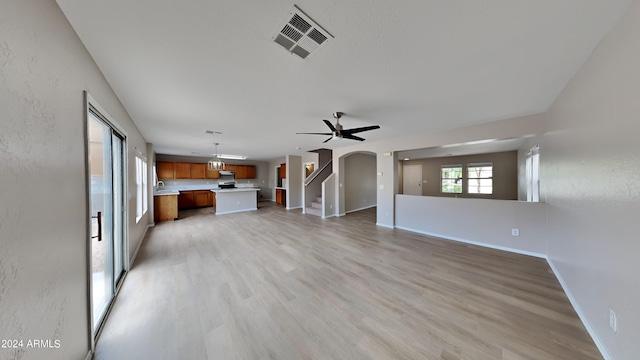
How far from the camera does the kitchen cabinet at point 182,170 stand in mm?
7984

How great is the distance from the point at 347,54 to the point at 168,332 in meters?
2.88

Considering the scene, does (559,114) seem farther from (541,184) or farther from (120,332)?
(120,332)

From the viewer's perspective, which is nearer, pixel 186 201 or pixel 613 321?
pixel 613 321

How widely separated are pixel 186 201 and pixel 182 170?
1359 mm

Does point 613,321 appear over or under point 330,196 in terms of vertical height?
under

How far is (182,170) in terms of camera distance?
8.12 meters

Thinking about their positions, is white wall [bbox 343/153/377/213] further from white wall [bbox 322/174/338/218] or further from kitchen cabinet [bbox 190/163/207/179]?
kitchen cabinet [bbox 190/163/207/179]

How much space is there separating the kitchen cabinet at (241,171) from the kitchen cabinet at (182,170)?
6.71 feet

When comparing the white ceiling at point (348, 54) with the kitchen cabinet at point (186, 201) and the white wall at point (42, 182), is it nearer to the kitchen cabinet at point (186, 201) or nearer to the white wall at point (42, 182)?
the white wall at point (42, 182)

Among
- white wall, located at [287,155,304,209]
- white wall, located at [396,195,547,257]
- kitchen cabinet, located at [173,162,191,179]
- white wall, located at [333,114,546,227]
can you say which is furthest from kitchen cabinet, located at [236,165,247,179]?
white wall, located at [396,195,547,257]

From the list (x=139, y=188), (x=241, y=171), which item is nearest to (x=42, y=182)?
(x=139, y=188)

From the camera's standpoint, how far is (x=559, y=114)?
2.43 meters

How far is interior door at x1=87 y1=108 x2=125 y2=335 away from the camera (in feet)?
6.20

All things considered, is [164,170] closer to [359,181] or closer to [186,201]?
[186,201]
